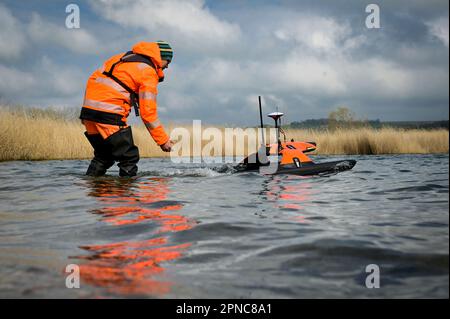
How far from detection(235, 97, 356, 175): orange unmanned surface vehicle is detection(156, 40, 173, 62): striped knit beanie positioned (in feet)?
7.59

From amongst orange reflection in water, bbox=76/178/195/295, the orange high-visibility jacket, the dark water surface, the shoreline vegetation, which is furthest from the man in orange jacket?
the shoreline vegetation

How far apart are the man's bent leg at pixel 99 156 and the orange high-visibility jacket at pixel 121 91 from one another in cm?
37

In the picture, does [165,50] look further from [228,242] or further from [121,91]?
[228,242]

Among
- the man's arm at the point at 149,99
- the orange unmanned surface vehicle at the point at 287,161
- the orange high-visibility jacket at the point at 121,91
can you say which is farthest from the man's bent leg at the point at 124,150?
the orange unmanned surface vehicle at the point at 287,161

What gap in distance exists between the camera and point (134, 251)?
9.90ft

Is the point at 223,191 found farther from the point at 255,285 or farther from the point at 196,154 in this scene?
the point at 196,154

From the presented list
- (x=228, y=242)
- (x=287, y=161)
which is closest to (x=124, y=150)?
(x=287, y=161)

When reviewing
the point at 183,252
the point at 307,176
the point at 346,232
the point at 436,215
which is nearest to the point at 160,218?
the point at 183,252

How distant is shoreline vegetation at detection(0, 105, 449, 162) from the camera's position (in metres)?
15.6

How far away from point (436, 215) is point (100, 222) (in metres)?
2.95

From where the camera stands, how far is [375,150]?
19.5 m

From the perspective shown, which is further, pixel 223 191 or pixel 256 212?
pixel 223 191

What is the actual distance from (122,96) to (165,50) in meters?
1.07

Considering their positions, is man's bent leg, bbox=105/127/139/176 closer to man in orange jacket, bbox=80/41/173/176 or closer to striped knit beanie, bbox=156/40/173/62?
man in orange jacket, bbox=80/41/173/176
